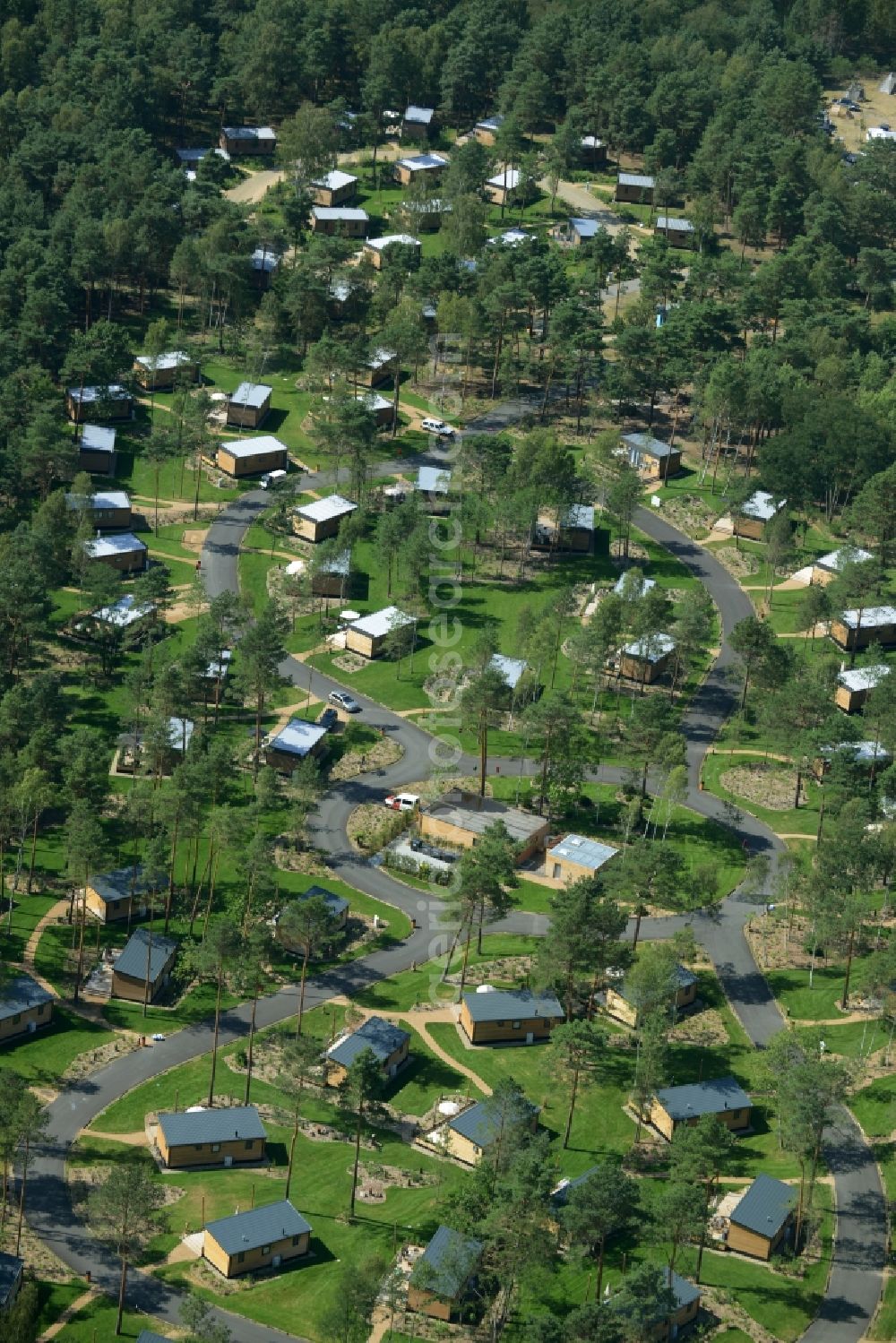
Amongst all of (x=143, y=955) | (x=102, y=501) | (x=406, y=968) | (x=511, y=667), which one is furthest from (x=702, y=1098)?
(x=102, y=501)

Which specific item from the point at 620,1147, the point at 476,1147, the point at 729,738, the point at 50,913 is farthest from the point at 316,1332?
the point at 729,738

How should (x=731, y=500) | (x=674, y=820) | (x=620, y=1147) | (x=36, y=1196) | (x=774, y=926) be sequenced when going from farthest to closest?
(x=731, y=500), (x=674, y=820), (x=774, y=926), (x=620, y=1147), (x=36, y=1196)

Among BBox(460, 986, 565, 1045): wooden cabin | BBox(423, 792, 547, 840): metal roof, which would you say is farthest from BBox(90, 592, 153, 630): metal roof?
BBox(460, 986, 565, 1045): wooden cabin

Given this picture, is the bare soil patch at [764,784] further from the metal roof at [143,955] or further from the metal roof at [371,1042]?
the metal roof at [143,955]

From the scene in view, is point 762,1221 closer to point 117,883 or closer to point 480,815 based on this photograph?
point 480,815

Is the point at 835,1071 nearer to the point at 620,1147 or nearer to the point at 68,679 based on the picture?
the point at 620,1147

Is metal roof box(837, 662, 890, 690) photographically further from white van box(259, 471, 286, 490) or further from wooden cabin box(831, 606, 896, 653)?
white van box(259, 471, 286, 490)

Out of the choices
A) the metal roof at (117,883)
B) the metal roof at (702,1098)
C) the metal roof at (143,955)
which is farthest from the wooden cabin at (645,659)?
the metal roof at (702,1098)
